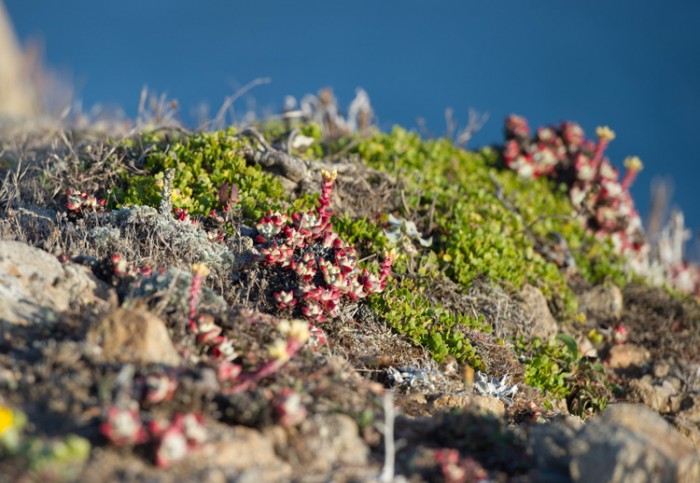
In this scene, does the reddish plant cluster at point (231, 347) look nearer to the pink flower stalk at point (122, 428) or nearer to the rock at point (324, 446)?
the rock at point (324, 446)

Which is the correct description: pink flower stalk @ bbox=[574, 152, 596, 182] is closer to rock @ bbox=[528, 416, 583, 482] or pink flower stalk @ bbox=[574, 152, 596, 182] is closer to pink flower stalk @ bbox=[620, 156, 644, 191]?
pink flower stalk @ bbox=[620, 156, 644, 191]

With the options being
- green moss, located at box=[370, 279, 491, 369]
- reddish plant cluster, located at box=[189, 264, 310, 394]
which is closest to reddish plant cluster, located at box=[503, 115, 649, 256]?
green moss, located at box=[370, 279, 491, 369]

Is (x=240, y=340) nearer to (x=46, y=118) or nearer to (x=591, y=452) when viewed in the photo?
(x=591, y=452)

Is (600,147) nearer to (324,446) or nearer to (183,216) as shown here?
(183,216)

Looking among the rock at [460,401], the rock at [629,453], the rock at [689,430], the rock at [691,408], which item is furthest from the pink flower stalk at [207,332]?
the rock at [691,408]

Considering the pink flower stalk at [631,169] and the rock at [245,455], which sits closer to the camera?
the rock at [245,455]

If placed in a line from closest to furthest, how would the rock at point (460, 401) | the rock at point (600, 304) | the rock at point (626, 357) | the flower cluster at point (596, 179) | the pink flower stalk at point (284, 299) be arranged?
the rock at point (460, 401)
the pink flower stalk at point (284, 299)
the rock at point (626, 357)
the rock at point (600, 304)
the flower cluster at point (596, 179)
